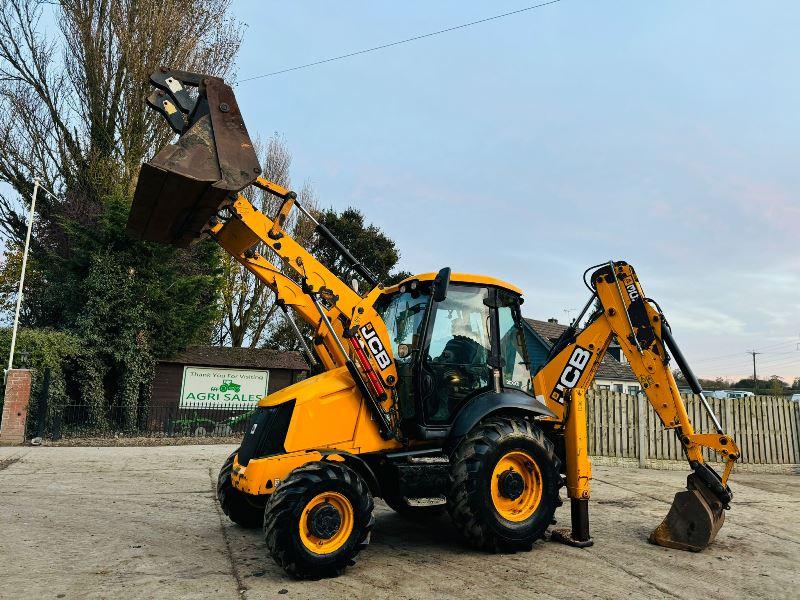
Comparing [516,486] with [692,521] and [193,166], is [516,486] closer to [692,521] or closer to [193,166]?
[692,521]

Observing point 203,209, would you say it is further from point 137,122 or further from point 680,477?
point 137,122

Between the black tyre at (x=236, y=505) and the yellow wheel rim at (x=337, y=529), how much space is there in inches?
54.3

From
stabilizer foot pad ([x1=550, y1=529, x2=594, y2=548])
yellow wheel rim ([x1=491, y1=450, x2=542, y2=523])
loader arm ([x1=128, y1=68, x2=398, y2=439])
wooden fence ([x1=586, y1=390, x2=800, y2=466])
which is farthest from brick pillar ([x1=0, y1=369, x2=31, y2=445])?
wooden fence ([x1=586, y1=390, x2=800, y2=466])

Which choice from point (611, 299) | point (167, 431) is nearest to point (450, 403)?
point (611, 299)

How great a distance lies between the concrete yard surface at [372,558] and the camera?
13.2 ft

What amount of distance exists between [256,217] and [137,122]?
52.8 feet

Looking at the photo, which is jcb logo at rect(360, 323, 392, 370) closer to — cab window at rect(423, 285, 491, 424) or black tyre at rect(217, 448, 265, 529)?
cab window at rect(423, 285, 491, 424)

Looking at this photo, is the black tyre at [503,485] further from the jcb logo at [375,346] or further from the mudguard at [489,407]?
the jcb logo at [375,346]

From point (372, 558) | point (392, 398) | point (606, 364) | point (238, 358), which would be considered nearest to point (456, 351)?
point (392, 398)

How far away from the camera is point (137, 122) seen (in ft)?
60.5

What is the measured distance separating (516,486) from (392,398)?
137 cm

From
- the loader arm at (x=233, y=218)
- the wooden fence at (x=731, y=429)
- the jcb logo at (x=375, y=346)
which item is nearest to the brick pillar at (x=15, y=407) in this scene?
the loader arm at (x=233, y=218)

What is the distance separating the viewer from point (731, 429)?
40.4 feet

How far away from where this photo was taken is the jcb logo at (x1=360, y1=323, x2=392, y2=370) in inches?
205
